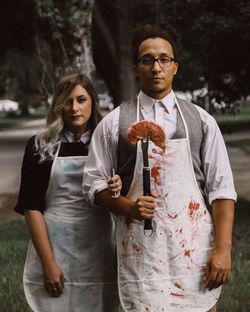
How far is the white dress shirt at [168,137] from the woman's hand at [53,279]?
422 millimetres

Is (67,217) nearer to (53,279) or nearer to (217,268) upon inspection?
(53,279)

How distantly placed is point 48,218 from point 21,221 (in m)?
7.63

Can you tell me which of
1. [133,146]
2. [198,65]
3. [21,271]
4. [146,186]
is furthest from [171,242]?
[198,65]

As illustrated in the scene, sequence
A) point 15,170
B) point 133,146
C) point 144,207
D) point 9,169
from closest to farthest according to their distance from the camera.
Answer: point 144,207 < point 133,146 < point 15,170 < point 9,169

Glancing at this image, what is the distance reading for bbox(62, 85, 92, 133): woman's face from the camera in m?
3.59

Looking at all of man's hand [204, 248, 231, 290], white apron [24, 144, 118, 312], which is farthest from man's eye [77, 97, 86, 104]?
man's hand [204, 248, 231, 290]

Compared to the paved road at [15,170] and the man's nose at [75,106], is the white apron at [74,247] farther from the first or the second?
the paved road at [15,170]

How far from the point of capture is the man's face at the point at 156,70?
10.6 ft

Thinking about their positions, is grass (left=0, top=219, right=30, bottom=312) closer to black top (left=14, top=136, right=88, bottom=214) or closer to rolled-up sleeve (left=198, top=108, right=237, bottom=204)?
black top (left=14, top=136, right=88, bottom=214)

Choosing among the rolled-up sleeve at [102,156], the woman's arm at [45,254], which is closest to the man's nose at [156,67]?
the rolled-up sleeve at [102,156]

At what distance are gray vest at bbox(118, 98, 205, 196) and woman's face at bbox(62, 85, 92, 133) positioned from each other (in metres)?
0.36

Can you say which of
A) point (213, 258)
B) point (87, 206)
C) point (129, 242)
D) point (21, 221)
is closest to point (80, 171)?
point (87, 206)

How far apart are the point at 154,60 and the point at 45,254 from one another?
3.23 ft

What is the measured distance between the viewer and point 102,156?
3.26 m
